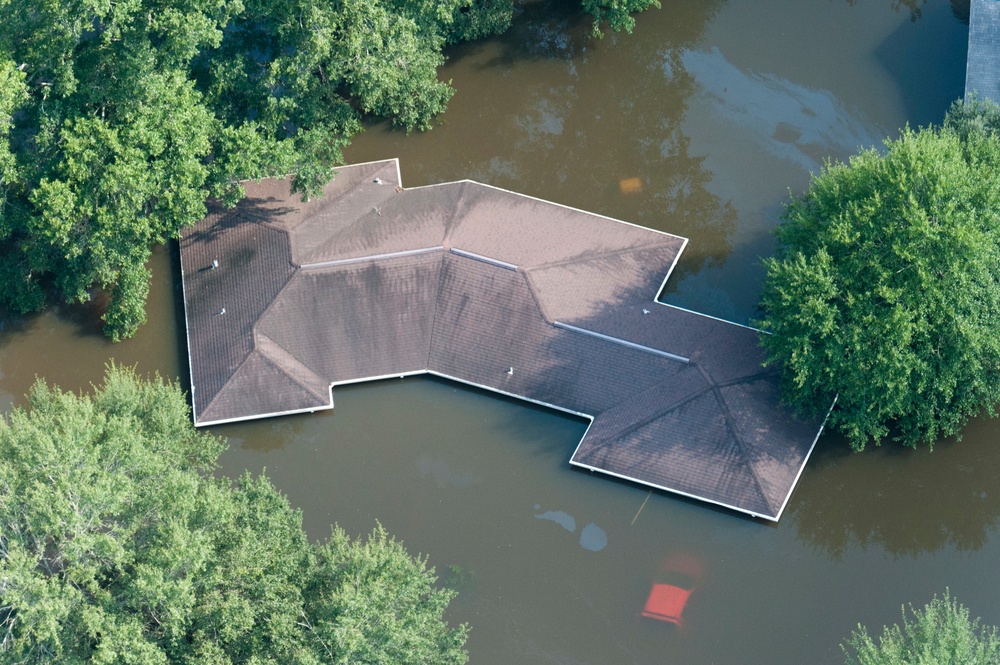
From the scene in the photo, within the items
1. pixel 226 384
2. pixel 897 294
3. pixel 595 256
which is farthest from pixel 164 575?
pixel 897 294

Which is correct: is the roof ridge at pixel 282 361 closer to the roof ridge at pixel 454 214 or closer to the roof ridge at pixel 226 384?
the roof ridge at pixel 226 384

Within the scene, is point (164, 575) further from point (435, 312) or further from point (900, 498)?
point (900, 498)

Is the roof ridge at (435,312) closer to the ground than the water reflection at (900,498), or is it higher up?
higher up

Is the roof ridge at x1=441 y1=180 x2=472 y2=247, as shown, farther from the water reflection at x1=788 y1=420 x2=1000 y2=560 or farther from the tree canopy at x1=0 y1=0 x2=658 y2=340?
the water reflection at x1=788 y1=420 x2=1000 y2=560

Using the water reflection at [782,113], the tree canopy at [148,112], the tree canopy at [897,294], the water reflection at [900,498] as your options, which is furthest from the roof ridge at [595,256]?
the water reflection at [900,498]

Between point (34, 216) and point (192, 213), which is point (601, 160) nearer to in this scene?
point (192, 213)

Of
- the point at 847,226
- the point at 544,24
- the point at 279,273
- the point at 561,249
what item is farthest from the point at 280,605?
the point at 544,24
